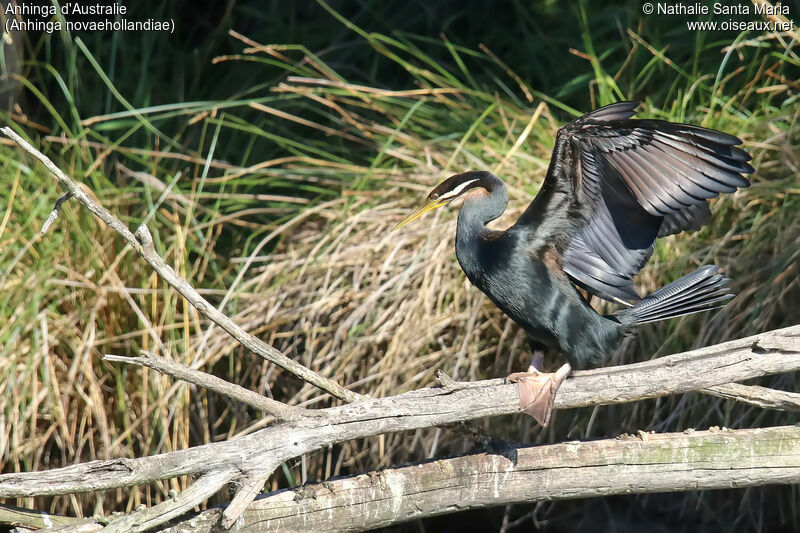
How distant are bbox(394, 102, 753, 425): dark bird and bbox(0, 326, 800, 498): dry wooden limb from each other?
12cm

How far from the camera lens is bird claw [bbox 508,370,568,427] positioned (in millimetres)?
2023

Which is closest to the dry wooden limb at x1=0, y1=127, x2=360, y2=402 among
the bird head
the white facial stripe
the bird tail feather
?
the bird head

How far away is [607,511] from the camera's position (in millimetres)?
2957

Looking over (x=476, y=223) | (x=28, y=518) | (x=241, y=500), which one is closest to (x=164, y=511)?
(x=241, y=500)

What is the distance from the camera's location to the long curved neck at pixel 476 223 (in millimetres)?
2254

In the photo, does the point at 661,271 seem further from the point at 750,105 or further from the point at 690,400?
the point at 750,105

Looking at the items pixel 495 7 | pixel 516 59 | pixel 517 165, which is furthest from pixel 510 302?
pixel 495 7

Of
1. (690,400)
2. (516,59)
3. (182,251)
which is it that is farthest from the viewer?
(516,59)

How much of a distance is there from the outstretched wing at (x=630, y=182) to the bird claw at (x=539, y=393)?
0.93ft

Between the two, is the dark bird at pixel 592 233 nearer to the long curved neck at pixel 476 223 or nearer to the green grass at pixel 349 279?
the long curved neck at pixel 476 223

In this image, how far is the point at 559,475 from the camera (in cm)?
206

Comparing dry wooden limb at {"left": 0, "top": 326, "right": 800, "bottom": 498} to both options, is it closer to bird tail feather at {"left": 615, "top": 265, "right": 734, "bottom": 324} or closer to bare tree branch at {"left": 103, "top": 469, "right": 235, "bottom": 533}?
bare tree branch at {"left": 103, "top": 469, "right": 235, "bottom": 533}

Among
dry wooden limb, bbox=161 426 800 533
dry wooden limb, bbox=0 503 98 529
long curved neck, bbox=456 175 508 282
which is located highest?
long curved neck, bbox=456 175 508 282

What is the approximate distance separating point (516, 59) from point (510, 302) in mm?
2314
